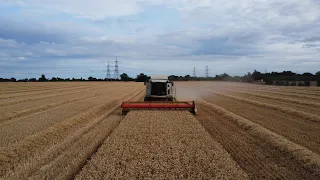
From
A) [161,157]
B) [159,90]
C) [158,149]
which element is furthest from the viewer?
[159,90]

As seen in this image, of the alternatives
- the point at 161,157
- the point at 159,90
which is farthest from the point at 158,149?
the point at 159,90

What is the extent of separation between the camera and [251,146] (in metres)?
11.4

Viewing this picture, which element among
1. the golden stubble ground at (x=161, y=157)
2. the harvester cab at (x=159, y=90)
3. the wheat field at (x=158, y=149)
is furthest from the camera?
the harvester cab at (x=159, y=90)

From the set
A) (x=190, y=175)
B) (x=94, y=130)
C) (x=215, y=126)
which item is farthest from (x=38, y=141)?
(x=215, y=126)

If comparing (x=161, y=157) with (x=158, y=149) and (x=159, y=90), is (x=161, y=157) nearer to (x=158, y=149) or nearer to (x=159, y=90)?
(x=158, y=149)

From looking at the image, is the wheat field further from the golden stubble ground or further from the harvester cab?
the harvester cab

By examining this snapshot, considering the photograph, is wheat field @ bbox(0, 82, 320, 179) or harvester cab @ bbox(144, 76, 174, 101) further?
harvester cab @ bbox(144, 76, 174, 101)

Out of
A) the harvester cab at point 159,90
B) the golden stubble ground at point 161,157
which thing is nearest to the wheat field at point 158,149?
the golden stubble ground at point 161,157

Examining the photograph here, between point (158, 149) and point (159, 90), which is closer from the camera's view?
point (158, 149)

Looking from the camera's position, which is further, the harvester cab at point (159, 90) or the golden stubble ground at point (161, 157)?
the harvester cab at point (159, 90)

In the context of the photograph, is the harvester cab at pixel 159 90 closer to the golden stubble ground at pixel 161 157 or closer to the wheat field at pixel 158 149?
the wheat field at pixel 158 149

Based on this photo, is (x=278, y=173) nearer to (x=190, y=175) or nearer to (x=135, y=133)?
(x=190, y=175)

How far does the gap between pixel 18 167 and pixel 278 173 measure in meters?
6.15

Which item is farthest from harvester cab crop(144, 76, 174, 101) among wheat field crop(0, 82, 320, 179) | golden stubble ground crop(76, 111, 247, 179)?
golden stubble ground crop(76, 111, 247, 179)
